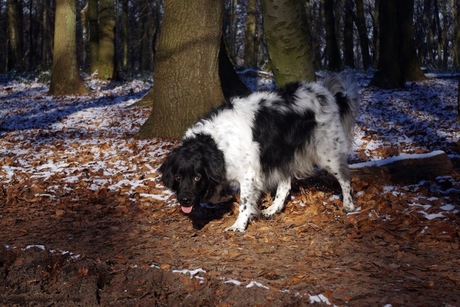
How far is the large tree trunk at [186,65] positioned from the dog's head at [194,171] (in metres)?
3.82

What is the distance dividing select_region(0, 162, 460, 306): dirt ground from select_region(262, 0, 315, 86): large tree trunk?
2.63m

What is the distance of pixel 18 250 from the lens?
5.13 m

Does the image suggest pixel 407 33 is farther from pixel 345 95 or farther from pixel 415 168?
pixel 415 168

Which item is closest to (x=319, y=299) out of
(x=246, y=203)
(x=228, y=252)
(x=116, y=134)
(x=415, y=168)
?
(x=228, y=252)

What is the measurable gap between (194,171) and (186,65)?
4290 millimetres

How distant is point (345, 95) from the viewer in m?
6.86

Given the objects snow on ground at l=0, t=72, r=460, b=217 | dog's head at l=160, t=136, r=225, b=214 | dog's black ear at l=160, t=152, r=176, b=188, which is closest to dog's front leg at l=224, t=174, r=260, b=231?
dog's head at l=160, t=136, r=225, b=214

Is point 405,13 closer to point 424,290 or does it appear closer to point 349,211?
point 349,211

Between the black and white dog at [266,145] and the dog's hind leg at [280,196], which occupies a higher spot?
the black and white dog at [266,145]

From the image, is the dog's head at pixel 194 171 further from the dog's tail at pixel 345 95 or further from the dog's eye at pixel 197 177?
the dog's tail at pixel 345 95

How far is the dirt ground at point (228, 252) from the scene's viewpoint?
13.4 feet

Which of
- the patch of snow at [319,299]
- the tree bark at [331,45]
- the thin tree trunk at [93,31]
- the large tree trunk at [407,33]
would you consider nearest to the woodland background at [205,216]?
the patch of snow at [319,299]

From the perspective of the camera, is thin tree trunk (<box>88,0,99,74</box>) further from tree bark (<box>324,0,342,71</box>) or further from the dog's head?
the dog's head

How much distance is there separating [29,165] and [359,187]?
564 centimetres
